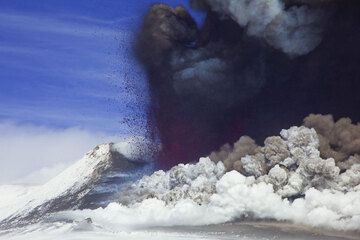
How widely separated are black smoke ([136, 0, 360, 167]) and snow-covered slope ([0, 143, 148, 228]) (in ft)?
3.04

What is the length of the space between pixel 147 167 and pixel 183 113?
4.34 ft

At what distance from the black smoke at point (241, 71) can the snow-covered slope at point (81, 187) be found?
927 mm

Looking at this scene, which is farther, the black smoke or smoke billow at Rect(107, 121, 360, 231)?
the black smoke

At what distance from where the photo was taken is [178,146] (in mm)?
15438

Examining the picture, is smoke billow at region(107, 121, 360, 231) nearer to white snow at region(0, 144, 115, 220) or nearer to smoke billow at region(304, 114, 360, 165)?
smoke billow at region(304, 114, 360, 165)

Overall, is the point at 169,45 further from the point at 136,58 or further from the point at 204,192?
the point at 204,192

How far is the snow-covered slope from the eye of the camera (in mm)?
14539

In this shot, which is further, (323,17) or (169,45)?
(169,45)

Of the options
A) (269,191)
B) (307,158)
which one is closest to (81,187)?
(269,191)

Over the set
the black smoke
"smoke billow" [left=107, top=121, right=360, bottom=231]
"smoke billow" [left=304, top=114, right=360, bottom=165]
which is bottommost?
"smoke billow" [left=107, top=121, right=360, bottom=231]

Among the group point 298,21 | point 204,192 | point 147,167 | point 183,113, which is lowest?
point 204,192

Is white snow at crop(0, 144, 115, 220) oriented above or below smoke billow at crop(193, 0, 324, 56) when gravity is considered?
below

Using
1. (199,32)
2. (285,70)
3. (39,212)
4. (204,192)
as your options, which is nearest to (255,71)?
(285,70)

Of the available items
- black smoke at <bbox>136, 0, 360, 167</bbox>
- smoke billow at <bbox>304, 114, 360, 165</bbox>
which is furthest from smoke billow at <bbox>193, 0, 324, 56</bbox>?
smoke billow at <bbox>304, 114, 360, 165</bbox>
